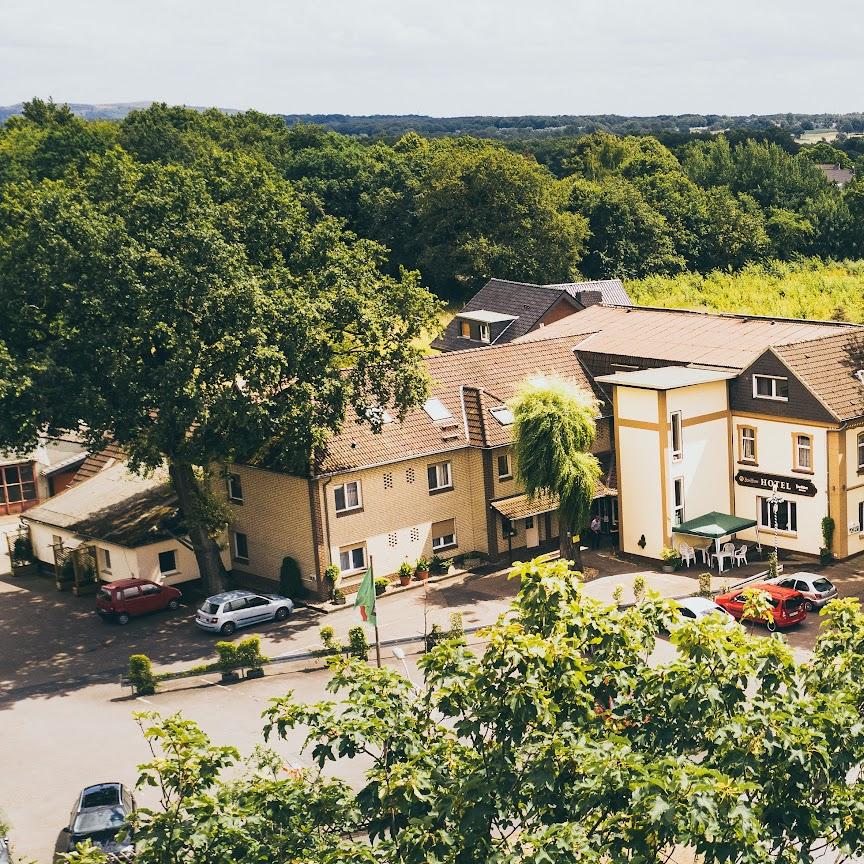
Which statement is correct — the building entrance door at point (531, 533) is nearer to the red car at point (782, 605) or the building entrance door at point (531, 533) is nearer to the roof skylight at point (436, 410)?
the roof skylight at point (436, 410)

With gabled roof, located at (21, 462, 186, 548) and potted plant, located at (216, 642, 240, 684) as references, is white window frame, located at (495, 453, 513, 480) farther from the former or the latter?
potted plant, located at (216, 642, 240, 684)

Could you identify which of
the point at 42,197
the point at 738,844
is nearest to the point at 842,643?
the point at 738,844

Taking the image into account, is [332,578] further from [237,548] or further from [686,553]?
[686,553]

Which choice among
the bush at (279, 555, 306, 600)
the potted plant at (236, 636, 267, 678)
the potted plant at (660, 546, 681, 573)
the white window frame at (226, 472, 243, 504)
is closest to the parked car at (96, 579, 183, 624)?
the bush at (279, 555, 306, 600)

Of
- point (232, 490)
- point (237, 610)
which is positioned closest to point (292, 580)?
point (237, 610)

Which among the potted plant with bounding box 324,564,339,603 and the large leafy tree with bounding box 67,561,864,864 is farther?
the potted plant with bounding box 324,564,339,603

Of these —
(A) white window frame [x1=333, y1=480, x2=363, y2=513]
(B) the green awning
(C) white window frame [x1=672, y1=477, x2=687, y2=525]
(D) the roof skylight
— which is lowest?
(B) the green awning
